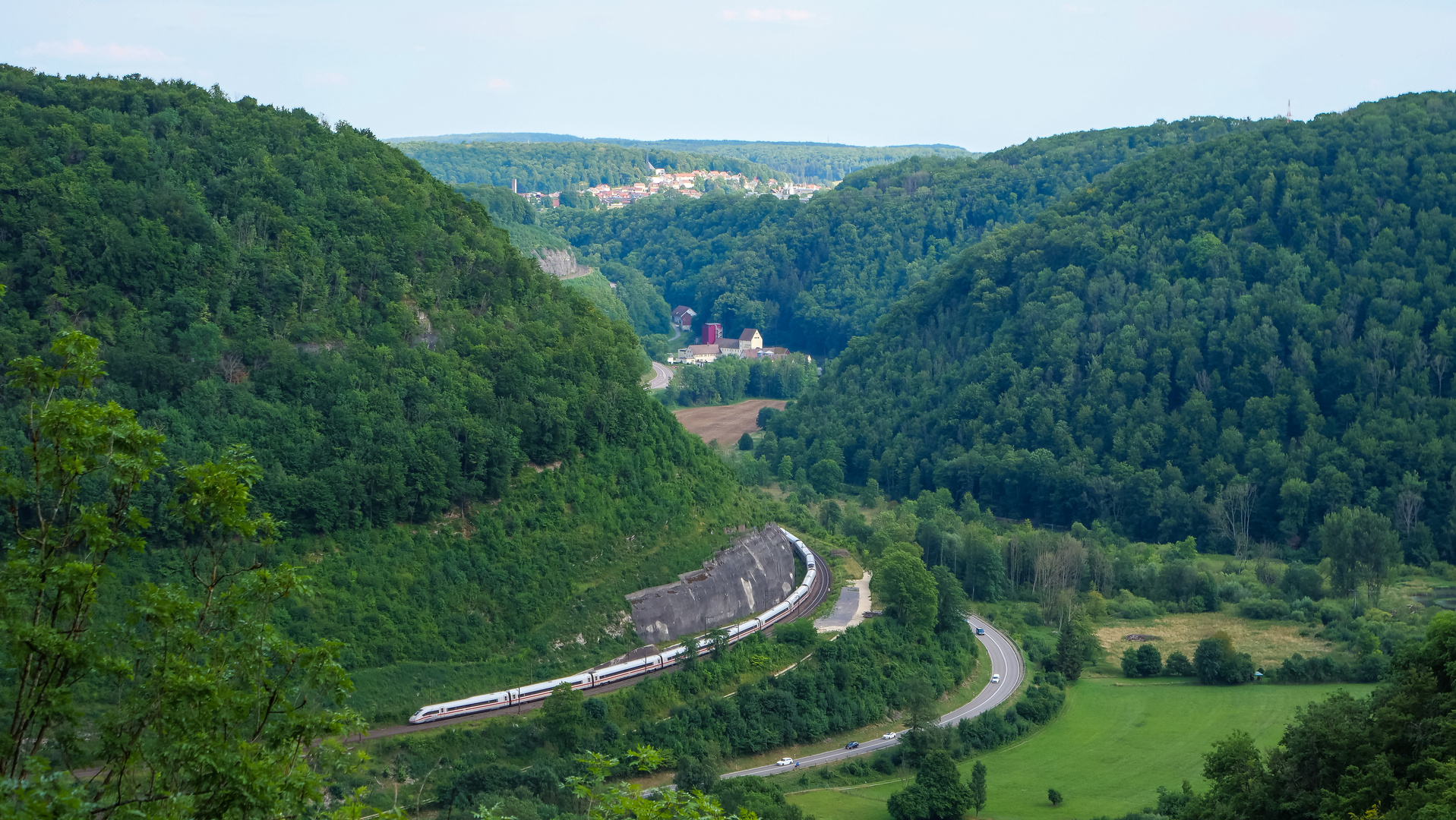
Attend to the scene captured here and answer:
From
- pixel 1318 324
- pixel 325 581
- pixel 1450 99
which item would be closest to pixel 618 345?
pixel 325 581

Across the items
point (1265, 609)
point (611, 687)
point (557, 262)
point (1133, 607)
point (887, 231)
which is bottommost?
point (1133, 607)

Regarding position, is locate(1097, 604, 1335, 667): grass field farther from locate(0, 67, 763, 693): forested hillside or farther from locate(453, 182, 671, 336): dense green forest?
locate(453, 182, 671, 336): dense green forest

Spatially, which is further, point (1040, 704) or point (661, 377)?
point (661, 377)

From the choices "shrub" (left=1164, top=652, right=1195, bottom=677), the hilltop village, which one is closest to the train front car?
"shrub" (left=1164, top=652, right=1195, bottom=677)

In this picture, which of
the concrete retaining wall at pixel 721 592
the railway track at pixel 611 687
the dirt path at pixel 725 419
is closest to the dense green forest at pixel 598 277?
the dirt path at pixel 725 419

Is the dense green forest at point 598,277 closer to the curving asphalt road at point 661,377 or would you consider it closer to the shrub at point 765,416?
the curving asphalt road at point 661,377

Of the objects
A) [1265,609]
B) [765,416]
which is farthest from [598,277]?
[1265,609]

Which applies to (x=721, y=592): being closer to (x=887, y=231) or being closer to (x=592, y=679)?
(x=592, y=679)

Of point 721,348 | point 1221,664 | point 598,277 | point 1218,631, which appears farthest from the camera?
point 598,277
